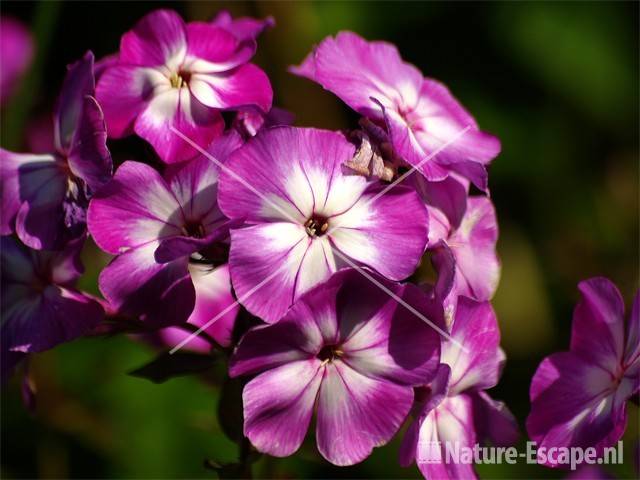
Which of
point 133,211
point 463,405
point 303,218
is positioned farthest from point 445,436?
point 133,211

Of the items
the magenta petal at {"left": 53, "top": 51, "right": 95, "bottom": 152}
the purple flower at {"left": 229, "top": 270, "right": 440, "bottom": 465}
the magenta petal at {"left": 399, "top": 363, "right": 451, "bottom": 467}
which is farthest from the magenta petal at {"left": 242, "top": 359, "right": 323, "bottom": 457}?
the magenta petal at {"left": 53, "top": 51, "right": 95, "bottom": 152}

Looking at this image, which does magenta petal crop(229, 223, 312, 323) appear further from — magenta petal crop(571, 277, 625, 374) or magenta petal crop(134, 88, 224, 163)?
magenta petal crop(571, 277, 625, 374)

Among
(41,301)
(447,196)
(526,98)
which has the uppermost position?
(447,196)

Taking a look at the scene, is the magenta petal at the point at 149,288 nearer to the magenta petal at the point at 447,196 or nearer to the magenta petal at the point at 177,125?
the magenta petal at the point at 177,125

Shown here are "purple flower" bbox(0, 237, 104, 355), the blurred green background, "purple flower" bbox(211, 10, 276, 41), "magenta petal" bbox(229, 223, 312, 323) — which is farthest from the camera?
the blurred green background

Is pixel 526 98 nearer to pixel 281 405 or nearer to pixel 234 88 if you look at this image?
pixel 234 88

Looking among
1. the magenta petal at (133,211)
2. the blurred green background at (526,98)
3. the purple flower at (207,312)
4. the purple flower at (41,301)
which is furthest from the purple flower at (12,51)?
the magenta petal at (133,211)

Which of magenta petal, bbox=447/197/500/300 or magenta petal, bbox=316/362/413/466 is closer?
magenta petal, bbox=316/362/413/466
